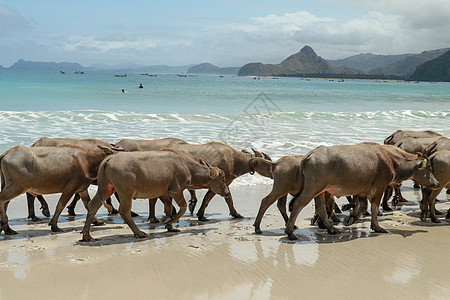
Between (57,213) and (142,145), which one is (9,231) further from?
(142,145)

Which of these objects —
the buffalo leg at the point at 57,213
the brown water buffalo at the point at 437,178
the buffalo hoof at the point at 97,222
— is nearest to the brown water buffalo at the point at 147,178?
the buffalo leg at the point at 57,213

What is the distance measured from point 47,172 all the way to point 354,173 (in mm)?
5391

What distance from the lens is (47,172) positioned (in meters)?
8.73

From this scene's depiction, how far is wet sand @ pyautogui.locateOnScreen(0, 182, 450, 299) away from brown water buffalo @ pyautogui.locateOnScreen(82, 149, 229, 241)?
0.48 metres

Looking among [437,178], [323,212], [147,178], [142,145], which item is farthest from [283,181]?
[142,145]

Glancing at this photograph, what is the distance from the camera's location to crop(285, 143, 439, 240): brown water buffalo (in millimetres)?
8281

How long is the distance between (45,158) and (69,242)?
68.0 inches

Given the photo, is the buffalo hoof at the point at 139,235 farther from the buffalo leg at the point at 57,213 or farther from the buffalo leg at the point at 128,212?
the buffalo leg at the point at 57,213

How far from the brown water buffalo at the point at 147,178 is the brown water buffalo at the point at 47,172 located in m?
0.86

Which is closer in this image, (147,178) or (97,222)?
(147,178)

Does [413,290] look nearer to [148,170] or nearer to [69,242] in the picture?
[148,170]

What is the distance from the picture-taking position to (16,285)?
596cm

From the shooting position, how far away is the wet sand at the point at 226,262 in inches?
232

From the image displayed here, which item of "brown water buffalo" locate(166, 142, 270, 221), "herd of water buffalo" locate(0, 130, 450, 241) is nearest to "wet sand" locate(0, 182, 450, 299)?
Answer: "herd of water buffalo" locate(0, 130, 450, 241)
